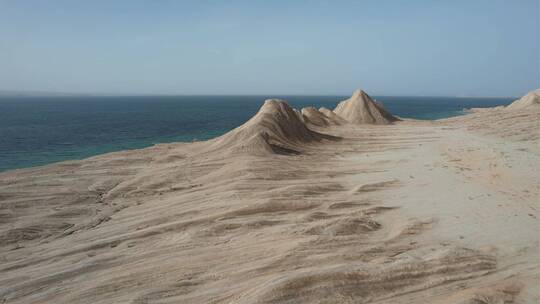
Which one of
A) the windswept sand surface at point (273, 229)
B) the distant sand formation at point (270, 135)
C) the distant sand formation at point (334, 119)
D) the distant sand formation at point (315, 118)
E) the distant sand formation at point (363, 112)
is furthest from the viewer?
the distant sand formation at point (363, 112)

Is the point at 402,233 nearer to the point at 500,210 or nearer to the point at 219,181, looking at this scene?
the point at 500,210

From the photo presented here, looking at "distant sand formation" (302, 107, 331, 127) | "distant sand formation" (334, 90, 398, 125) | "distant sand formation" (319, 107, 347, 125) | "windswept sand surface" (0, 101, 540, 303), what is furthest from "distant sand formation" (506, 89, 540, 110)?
"windswept sand surface" (0, 101, 540, 303)

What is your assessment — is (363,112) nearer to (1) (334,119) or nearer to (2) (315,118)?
(1) (334,119)

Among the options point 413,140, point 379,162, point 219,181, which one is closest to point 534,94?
point 413,140

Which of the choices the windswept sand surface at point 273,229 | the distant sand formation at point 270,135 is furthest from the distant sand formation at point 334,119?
the windswept sand surface at point 273,229

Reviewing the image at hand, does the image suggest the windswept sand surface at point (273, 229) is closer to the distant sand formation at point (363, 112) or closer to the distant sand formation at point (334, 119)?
the distant sand formation at point (334, 119)

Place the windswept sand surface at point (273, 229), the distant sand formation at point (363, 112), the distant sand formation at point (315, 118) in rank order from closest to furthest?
the windswept sand surface at point (273, 229) < the distant sand formation at point (315, 118) < the distant sand formation at point (363, 112)

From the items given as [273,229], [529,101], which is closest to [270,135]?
[273,229]
